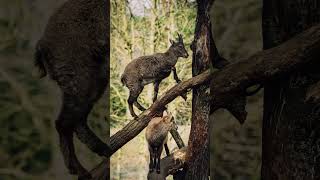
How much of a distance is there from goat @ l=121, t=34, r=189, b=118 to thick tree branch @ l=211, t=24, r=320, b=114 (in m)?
0.41

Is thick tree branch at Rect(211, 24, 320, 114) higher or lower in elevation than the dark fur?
higher

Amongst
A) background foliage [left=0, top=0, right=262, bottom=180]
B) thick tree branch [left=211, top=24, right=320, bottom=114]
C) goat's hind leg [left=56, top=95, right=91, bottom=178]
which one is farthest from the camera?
thick tree branch [left=211, top=24, right=320, bottom=114]

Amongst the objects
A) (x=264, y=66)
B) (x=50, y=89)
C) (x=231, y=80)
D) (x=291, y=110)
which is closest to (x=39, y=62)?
(x=50, y=89)

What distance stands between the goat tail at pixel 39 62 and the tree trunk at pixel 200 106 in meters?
0.77

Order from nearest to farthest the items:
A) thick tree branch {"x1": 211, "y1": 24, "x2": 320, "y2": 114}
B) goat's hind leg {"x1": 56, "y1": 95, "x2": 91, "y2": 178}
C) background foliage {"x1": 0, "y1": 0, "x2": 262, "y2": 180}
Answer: background foliage {"x1": 0, "y1": 0, "x2": 262, "y2": 180}
goat's hind leg {"x1": 56, "y1": 95, "x2": 91, "y2": 178}
thick tree branch {"x1": 211, "y1": 24, "x2": 320, "y2": 114}

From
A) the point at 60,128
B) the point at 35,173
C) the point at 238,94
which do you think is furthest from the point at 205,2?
the point at 35,173

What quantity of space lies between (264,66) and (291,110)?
0.29m

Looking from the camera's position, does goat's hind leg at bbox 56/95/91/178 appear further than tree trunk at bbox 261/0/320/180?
No

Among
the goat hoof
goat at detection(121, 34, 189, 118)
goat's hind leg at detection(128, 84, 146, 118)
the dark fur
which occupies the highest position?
goat at detection(121, 34, 189, 118)

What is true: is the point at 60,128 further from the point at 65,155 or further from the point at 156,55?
the point at 156,55

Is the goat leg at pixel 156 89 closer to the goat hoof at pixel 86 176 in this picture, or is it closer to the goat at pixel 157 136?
the goat at pixel 157 136

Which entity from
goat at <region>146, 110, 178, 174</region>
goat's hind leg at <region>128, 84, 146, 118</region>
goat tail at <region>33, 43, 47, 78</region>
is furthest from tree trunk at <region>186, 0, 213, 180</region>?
goat tail at <region>33, 43, 47, 78</region>

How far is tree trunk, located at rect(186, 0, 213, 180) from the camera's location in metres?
2.30

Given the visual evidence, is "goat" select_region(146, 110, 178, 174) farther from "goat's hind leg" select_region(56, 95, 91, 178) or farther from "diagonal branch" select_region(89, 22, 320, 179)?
"goat's hind leg" select_region(56, 95, 91, 178)
